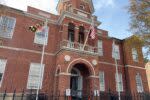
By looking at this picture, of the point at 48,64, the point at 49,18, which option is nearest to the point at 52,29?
the point at 49,18

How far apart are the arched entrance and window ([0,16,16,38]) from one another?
7.85 metres

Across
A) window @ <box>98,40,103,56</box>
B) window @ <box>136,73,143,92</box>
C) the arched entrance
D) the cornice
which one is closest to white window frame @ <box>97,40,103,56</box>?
window @ <box>98,40,103,56</box>

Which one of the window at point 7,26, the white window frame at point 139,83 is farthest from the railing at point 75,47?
the white window frame at point 139,83

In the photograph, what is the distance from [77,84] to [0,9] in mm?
11006

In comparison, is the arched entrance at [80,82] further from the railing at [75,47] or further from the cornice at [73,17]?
the cornice at [73,17]

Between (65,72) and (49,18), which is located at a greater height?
(49,18)

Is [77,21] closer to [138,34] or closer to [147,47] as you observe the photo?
[138,34]

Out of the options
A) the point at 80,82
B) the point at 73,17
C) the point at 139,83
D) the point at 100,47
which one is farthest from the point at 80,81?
the point at 139,83

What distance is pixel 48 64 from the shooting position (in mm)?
15562

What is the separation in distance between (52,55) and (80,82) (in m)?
4.48

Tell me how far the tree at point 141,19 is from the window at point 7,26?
12638 millimetres

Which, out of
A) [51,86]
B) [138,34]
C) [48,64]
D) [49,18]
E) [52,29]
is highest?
[49,18]

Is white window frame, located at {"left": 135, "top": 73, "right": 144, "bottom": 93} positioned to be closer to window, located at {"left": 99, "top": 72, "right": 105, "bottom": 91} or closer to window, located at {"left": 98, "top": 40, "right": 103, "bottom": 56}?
window, located at {"left": 99, "top": 72, "right": 105, "bottom": 91}

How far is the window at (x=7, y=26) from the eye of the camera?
14.7 metres
